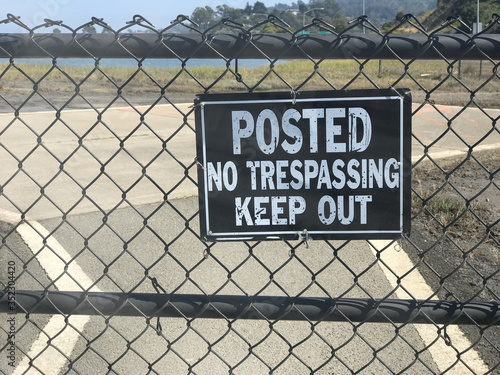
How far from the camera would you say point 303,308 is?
233cm

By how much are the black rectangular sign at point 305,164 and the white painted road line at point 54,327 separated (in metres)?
0.73

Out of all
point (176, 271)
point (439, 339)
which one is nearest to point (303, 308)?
point (439, 339)

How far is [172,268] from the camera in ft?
15.0

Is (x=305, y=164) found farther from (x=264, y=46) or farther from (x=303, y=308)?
(x=303, y=308)

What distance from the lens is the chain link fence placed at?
85.5 inches

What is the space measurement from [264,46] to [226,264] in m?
2.77

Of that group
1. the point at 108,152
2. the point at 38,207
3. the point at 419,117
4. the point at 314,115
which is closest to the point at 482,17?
the point at 419,117

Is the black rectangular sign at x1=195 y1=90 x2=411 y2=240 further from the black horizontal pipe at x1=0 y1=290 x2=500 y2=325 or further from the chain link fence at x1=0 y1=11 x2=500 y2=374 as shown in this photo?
the black horizontal pipe at x1=0 y1=290 x2=500 y2=325

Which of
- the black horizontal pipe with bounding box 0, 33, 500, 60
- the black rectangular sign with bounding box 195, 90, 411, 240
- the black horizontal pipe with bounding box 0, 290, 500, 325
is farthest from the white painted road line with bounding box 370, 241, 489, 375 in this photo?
the black horizontal pipe with bounding box 0, 33, 500, 60

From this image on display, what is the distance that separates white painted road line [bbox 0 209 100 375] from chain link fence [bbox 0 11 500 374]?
1cm

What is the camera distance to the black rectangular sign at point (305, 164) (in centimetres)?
210

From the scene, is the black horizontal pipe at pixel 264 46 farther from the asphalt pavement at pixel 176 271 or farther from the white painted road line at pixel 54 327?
the white painted road line at pixel 54 327

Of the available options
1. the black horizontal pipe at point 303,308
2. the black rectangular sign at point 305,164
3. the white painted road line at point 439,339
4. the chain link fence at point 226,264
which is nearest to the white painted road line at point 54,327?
the chain link fence at point 226,264

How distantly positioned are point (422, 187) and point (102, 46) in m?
5.15
